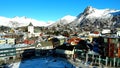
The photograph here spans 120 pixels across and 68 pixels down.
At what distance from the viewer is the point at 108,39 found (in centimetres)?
4569

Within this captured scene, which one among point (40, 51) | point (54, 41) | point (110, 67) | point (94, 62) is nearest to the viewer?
point (110, 67)

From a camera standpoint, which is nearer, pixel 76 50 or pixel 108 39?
pixel 108 39

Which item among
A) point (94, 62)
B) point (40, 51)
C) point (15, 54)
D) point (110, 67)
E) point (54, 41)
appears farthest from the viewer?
point (54, 41)

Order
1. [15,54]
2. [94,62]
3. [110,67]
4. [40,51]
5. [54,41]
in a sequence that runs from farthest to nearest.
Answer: [54,41], [40,51], [15,54], [94,62], [110,67]

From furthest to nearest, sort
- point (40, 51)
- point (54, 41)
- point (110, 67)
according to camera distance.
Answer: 1. point (54, 41)
2. point (40, 51)
3. point (110, 67)

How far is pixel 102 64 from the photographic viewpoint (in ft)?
145

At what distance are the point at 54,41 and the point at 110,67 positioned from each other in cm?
3382

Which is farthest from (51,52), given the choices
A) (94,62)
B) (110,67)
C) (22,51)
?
(110,67)

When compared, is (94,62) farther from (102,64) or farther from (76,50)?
(76,50)

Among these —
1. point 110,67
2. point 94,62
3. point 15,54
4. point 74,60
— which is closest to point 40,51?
point 15,54

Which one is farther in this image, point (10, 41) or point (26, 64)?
point (10, 41)

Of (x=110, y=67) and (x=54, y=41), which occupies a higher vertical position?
(x=54, y=41)

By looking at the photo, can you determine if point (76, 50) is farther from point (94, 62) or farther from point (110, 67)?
point (110, 67)

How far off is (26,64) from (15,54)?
9.08m
